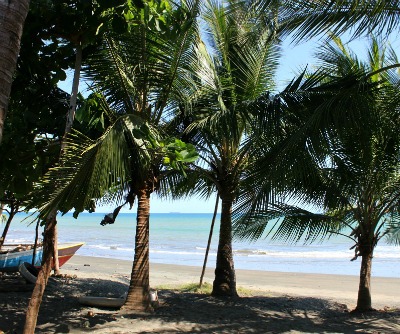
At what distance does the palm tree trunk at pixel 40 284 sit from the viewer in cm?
419

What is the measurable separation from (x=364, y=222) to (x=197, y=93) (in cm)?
373

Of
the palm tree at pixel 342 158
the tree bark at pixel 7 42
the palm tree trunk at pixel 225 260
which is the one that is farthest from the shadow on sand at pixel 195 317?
the tree bark at pixel 7 42

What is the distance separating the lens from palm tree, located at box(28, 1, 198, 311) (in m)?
4.70

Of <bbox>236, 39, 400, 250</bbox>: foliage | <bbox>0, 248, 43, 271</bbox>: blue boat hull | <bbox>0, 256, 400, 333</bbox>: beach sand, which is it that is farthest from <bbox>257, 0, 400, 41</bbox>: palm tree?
<bbox>0, 248, 43, 271</bbox>: blue boat hull

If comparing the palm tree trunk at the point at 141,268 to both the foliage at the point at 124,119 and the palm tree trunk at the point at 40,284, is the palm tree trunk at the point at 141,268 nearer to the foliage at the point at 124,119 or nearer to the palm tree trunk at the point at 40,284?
the foliage at the point at 124,119

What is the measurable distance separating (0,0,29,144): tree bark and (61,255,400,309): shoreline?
10118mm

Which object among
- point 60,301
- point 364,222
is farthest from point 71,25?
point 364,222

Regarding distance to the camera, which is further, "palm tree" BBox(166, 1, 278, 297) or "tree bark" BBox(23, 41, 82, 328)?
"palm tree" BBox(166, 1, 278, 297)

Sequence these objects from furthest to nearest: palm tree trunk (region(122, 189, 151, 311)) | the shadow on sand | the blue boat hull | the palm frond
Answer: the blue boat hull < palm tree trunk (region(122, 189, 151, 311)) < the shadow on sand < the palm frond

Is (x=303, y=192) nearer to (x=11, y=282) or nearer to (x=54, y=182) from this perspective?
(x=54, y=182)

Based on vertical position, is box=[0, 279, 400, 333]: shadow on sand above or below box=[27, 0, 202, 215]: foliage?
below

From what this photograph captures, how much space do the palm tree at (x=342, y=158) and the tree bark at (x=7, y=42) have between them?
12.5ft

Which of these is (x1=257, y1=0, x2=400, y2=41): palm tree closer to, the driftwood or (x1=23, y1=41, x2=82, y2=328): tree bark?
(x1=23, y1=41, x2=82, y2=328): tree bark

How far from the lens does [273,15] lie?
6.38 meters
